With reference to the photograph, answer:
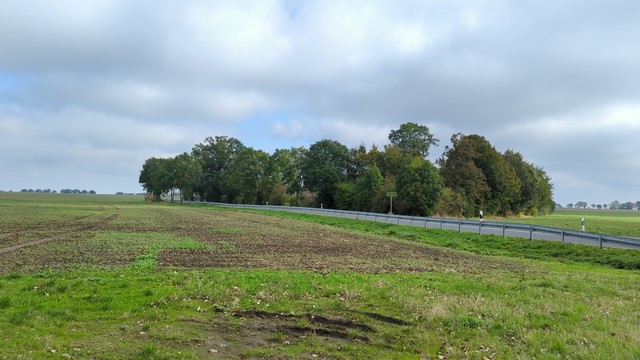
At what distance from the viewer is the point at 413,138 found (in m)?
98.6

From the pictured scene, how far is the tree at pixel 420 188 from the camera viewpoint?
6806 cm

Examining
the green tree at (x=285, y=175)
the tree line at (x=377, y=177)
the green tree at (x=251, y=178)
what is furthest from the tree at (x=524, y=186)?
the green tree at (x=251, y=178)

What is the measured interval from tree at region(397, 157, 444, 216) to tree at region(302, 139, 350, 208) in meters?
25.5

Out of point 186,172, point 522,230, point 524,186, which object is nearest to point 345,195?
point 524,186

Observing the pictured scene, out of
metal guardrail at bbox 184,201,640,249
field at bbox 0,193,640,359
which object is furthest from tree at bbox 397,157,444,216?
field at bbox 0,193,640,359

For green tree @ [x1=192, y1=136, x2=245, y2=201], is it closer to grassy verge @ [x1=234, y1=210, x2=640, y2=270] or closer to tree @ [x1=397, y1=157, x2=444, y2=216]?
tree @ [x1=397, y1=157, x2=444, y2=216]

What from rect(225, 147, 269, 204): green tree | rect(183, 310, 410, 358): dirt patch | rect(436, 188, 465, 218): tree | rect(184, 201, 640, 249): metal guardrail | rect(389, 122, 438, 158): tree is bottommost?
rect(183, 310, 410, 358): dirt patch

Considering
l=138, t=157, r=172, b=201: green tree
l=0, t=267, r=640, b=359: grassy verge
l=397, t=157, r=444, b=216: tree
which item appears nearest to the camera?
l=0, t=267, r=640, b=359: grassy verge

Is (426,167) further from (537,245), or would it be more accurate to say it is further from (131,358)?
(131,358)

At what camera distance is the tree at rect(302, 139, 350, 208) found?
9569 centimetres

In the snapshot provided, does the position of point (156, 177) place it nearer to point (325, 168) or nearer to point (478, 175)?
point (325, 168)

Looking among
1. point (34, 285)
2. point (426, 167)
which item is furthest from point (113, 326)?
point (426, 167)

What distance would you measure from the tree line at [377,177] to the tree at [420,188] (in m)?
0.15

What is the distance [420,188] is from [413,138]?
32916mm
